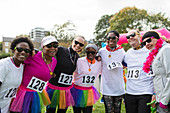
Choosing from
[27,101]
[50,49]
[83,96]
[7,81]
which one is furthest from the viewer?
[83,96]

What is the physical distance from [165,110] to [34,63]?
220 centimetres

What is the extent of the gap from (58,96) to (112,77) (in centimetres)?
120

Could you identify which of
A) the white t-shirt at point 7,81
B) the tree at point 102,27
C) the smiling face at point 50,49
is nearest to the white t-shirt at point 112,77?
the smiling face at point 50,49

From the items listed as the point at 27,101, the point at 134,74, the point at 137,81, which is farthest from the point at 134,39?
the point at 27,101

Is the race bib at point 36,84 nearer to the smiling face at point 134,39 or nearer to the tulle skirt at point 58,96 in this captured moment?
the tulle skirt at point 58,96

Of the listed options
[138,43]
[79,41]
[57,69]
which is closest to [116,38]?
[138,43]

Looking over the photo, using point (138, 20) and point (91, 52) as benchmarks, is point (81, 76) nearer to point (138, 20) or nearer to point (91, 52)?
point (91, 52)

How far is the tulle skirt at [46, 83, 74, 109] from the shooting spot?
2.87 m

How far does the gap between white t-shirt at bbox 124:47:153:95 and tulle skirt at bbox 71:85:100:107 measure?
80 centimetres

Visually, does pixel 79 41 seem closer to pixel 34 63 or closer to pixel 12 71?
pixel 34 63

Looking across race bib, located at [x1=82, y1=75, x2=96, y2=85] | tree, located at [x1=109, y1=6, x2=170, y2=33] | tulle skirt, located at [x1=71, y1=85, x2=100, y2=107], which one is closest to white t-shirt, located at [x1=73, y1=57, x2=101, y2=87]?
race bib, located at [x1=82, y1=75, x2=96, y2=85]

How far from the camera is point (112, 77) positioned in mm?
3115

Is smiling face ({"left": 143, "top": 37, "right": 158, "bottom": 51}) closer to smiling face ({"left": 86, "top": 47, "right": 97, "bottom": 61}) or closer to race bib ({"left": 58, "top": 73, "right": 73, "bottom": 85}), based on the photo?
smiling face ({"left": 86, "top": 47, "right": 97, "bottom": 61})

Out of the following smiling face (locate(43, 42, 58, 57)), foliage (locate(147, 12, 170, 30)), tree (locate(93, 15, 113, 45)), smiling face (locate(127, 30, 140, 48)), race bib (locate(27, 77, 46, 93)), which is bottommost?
race bib (locate(27, 77, 46, 93))
